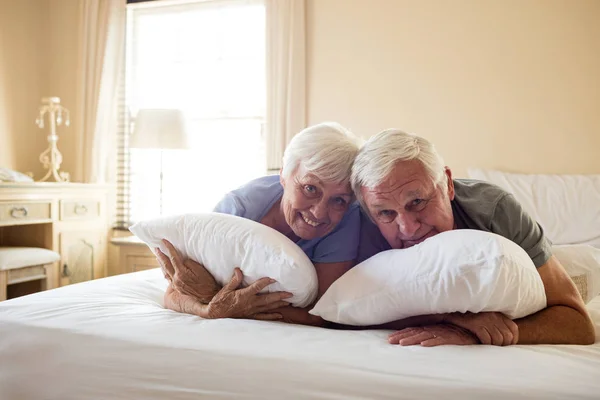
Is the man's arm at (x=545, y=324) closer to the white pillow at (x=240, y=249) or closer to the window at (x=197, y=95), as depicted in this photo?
the white pillow at (x=240, y=249)

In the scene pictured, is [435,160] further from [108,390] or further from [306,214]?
[108,390]

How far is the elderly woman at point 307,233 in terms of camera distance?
154 centimetres

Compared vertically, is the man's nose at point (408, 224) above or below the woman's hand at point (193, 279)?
above

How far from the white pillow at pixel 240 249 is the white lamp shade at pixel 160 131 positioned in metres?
2.30

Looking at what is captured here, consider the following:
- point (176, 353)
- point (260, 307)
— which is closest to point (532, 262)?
point (260, 307)

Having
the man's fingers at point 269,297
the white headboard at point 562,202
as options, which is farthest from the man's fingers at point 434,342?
the white headboard at point 562,202

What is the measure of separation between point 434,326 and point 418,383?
0.26 m

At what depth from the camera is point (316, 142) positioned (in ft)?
5.20

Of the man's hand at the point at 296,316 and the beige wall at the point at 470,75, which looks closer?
the man's hand at the point at 296,316

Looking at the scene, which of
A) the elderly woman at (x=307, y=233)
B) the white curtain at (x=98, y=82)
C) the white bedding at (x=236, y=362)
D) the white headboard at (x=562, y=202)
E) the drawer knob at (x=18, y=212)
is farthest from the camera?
the white curtain at (x=98, y=82)

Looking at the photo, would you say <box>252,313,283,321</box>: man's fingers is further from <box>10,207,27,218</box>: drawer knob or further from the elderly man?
<box>10,207,27,218</box>: drawer knob

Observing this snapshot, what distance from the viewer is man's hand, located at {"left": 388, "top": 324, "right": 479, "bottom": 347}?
4.27ft

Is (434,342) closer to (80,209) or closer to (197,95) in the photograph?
(80,209)

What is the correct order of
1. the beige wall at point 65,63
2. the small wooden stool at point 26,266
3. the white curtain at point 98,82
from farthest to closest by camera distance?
the beige wall at point 65,63 → the white curtain at point 98,82 → the small wooden stool at point 26,266
